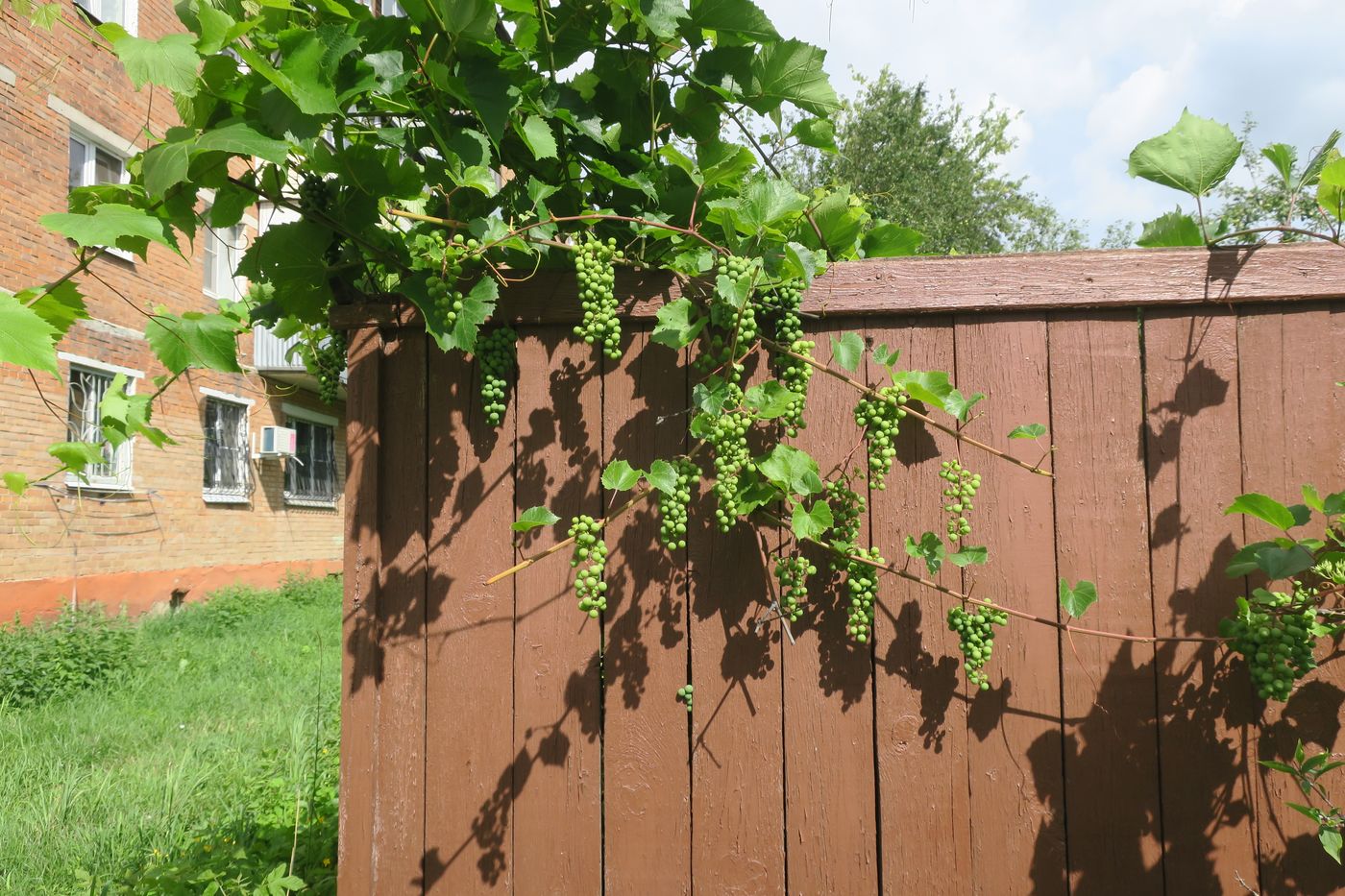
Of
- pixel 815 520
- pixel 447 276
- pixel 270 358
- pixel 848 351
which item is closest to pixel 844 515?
pixel 815 520

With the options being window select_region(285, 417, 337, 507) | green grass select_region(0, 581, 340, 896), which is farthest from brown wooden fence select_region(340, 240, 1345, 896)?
window select_region(285, 417, 337, 507)

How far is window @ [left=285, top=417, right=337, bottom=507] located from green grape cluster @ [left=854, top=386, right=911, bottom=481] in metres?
12.9

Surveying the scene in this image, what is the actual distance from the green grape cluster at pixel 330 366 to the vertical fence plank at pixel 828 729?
3.64 ft

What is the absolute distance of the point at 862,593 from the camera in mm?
1657

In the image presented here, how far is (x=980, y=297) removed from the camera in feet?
5.61

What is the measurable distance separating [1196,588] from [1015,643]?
37cm

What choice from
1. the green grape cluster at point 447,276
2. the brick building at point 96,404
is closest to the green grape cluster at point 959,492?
the green grape cluster at point 447,276

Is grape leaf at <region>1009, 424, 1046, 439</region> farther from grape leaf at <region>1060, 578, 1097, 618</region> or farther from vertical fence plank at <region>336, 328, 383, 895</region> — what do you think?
vertical fence plank at <region>336, 328, 383, 895</region>

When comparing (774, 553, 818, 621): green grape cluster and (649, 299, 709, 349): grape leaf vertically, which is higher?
(649, 299, 709, 349): grape leaf

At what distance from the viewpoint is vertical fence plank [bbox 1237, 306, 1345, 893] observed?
1602 millimetres

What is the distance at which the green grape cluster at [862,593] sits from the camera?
1653 millimetres

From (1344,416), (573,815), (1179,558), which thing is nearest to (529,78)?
(573,815)

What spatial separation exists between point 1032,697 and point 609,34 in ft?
5.23

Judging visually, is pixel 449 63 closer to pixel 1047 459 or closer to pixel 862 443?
pixel 862 443
